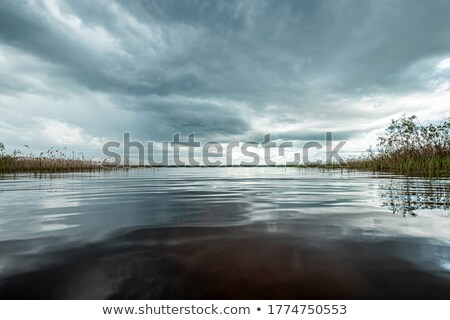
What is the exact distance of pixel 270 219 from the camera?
3.06 m

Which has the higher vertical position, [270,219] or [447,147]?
[447,147]

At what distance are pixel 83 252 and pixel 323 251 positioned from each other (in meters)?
1.86

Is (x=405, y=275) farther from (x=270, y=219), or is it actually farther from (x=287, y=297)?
(x=270, y=219)

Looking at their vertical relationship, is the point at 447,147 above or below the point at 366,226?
above

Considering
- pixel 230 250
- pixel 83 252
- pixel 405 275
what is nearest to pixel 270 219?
pixel 230 250

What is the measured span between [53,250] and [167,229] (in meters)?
0.99

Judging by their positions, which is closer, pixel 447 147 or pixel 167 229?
pixel 167 229

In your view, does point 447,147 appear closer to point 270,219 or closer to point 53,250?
point 270,219

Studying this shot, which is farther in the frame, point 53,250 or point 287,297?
point 53,250

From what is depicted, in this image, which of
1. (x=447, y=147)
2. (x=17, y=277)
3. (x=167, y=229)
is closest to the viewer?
(x=17, y=277)

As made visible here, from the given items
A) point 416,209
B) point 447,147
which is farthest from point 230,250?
point 447,147

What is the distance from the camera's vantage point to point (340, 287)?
1336mm

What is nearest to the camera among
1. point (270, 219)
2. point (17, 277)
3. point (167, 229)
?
point (17, 277)
